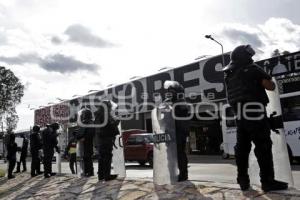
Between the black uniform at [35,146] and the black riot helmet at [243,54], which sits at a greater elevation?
the black riot helmet at [243,54]

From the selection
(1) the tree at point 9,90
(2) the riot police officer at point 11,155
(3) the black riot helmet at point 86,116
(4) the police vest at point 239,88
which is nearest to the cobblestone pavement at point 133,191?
(4) the police vest at point 239,88

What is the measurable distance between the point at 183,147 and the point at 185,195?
1.31 metres

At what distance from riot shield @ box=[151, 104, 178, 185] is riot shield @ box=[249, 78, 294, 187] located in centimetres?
161

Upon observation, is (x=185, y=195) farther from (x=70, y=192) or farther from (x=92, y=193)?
(x=70, y=192)

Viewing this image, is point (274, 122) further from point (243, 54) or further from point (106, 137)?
point (106, 137)

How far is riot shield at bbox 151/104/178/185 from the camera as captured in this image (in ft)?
24.4

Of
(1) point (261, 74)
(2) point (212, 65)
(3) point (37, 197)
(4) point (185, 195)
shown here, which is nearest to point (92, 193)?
(3) point (37, 197)

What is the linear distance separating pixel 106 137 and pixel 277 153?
3995mm

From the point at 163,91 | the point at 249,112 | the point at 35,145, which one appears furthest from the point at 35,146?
the point at 163,91

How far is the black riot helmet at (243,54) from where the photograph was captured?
5.67 metres

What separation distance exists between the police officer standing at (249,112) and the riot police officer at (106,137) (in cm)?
369

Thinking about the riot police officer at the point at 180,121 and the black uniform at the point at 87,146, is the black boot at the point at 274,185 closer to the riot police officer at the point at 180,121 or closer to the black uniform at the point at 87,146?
the riot police officer at the point at 180,121

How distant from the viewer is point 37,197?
28.2 feet

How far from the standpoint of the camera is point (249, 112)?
559 cm
